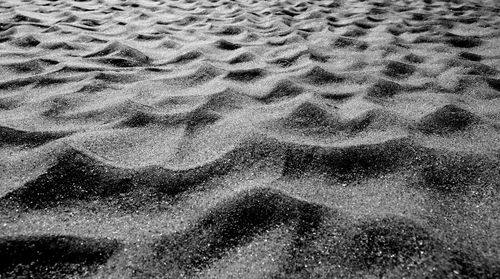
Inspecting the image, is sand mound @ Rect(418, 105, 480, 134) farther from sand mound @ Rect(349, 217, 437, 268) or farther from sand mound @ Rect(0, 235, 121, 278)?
sand mound @ Rect(0, 235, 121, 278)

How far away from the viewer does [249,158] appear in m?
1.04

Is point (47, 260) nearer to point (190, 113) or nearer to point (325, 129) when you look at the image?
point (190, 113)

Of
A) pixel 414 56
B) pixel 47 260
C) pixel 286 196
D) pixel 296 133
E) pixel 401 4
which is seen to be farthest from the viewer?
pixel 401 4

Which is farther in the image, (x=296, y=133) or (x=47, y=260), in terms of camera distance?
(x=296, y=133)

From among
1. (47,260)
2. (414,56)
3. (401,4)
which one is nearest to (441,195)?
(47,260)

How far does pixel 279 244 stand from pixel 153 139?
601mm

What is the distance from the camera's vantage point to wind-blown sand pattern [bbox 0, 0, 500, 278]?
0.75m

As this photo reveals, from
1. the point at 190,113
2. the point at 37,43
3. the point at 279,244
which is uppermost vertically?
the point at 37,43

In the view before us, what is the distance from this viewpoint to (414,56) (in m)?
1.86

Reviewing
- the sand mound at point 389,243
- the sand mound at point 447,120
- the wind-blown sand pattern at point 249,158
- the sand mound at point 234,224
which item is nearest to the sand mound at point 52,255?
the wind-blown sand pattern at point 249,158

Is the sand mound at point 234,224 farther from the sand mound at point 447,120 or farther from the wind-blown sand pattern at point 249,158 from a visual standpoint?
the sand mound at point 447,120

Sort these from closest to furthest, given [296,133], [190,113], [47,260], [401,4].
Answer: [47,260]
[296,133]
[190,113]
[401,4]

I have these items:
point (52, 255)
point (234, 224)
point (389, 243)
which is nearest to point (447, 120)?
point (389, 243)

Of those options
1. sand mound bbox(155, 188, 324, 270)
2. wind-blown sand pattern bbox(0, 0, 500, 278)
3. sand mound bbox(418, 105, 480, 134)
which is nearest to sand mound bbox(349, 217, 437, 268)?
wind-blown sand pattern bbox(0, 0, 500, 278)
